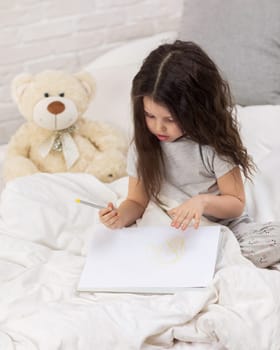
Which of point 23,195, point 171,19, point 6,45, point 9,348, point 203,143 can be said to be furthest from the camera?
point 171,19

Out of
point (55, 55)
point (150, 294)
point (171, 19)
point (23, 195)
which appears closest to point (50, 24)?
point (55, 55)

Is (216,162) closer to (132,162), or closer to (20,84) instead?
(132,162)

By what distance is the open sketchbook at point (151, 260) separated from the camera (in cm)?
129

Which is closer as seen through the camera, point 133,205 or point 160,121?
point 160,121

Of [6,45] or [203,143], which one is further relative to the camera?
[6,45]

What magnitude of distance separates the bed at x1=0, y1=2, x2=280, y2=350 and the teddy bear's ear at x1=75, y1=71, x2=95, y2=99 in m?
0.29

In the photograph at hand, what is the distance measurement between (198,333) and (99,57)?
48.1 inches

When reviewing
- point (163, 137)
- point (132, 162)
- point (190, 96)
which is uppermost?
point (190, 96)

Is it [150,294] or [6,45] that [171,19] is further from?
[150,294]

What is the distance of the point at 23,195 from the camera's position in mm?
1577

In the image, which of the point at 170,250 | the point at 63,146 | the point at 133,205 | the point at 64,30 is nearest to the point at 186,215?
the point at 170,250

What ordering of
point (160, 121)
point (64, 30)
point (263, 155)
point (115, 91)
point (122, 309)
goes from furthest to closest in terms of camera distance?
point (64, 30) → point (115, 91) → point (263, 155) → point (160, 121) → point (122, 309)

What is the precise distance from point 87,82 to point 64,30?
433mm

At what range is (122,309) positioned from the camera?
122 centimetres
